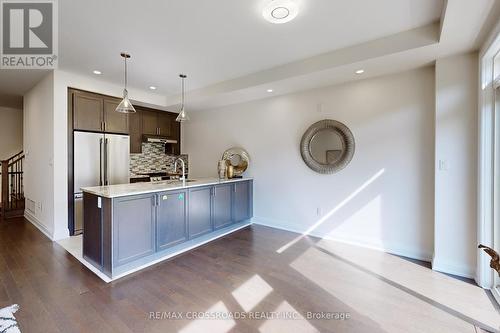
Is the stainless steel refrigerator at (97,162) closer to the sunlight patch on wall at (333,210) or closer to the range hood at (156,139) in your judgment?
the range hood at (156,139)

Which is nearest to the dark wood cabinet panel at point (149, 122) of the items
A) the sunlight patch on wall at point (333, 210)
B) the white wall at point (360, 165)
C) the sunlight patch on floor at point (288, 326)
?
the white wall at point (360, 165)

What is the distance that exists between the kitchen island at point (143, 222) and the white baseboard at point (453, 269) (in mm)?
2950

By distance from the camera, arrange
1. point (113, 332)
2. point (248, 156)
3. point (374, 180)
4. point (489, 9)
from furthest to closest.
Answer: point (248, 156)
point (374, 180)
point (489, 9)
point (113, 332)

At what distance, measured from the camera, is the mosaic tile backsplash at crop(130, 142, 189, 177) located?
5.23 meters

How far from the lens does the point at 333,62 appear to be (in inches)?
116

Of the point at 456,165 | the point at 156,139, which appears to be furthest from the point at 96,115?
the point at 456,165

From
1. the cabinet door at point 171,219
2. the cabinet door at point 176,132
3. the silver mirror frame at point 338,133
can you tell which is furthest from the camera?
the cabinet door at point 176,132

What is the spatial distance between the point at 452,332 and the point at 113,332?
2.51 meters

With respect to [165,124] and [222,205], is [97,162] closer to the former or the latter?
[165,124]

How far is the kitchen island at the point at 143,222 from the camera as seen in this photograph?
8.27 feet

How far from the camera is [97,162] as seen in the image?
13.5 feet

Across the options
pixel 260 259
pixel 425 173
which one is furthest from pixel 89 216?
pixel 425 173

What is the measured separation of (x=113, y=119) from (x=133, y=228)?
8.60ft

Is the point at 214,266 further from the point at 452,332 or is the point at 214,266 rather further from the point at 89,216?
the point at 452,332
